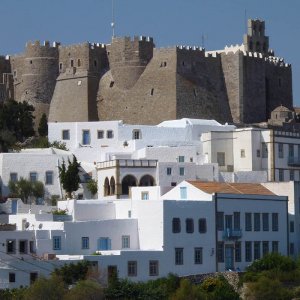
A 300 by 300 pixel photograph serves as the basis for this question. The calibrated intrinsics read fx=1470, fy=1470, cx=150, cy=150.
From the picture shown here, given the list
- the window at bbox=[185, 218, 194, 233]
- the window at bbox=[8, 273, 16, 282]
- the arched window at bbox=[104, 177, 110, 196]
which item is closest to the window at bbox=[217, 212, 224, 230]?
the window at bbox=[185, 218, 194, 233]

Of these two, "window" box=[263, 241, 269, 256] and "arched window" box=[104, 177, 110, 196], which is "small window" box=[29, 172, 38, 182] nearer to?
"arched window" box=[104, 177, 110, 196]

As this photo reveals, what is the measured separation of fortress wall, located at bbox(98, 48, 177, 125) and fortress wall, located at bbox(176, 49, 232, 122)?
474 millimetres

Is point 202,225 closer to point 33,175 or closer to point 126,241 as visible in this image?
point 126,241

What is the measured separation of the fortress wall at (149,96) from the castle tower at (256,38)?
1739cm

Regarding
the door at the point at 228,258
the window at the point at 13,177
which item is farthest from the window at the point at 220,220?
the window at the point at 13,177

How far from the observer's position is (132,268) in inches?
2400

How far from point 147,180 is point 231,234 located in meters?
9.75

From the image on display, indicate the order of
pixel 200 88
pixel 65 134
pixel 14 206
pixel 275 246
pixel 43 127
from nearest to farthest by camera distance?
pixel 275 246 < pixel 14 206 < pixel 65 134 < pixel 43 127 < pixel 200 88

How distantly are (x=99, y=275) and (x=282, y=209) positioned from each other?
11.1 m

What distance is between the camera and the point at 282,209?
219 feet

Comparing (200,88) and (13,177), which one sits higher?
(200,88)

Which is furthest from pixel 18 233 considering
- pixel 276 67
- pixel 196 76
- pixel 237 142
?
pixel 276 67

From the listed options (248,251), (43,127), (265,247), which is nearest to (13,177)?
(43,127)

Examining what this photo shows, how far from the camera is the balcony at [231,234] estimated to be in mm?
64312
